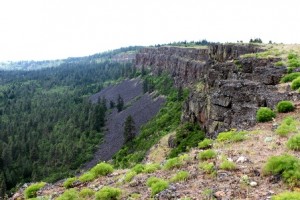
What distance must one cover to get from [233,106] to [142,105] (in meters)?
102

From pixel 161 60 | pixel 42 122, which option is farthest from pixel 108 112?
pixel 161 60

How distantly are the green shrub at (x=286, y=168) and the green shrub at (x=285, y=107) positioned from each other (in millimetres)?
10741

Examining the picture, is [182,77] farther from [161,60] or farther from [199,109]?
[199,109]

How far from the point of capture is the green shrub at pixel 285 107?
25.2m

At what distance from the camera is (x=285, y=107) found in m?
25.2

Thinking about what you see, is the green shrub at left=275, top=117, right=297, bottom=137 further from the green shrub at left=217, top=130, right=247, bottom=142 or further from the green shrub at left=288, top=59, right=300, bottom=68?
the green shrub at left=288, top=59, right=300, bottom=68

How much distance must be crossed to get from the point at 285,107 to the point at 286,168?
11.6 meters

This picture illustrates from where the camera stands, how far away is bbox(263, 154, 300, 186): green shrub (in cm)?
1393

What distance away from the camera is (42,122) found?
150 m

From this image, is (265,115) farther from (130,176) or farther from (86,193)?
(86,193)

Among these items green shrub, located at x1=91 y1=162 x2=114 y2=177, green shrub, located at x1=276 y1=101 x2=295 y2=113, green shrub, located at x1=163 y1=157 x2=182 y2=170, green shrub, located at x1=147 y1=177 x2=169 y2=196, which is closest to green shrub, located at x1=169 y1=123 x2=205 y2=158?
green shrub, located at x1=276 y1=101 x2=295 y2=113

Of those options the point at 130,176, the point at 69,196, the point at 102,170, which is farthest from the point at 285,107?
the point at 69,196

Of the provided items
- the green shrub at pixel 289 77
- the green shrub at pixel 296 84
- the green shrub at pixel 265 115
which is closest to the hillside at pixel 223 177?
the green shrub at pixel 265 115

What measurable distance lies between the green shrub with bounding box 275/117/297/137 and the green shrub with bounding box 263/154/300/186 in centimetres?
521
